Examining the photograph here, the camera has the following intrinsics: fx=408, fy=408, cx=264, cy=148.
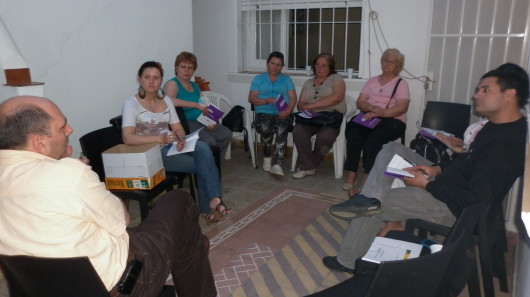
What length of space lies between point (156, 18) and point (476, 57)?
2.97 meters

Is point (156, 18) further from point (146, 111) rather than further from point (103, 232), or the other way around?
point (103, 232)

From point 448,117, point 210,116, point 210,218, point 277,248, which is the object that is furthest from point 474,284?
point 210,116

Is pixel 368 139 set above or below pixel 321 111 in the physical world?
below

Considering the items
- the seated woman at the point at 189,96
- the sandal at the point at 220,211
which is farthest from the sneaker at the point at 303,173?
the sandal at the point at 220,211

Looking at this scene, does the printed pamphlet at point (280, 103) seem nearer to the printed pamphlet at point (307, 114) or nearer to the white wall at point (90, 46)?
the printed pamphlet at point (307, 114)

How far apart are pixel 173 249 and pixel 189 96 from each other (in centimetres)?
231

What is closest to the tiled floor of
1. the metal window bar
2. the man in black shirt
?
Answer: the man in black shirt

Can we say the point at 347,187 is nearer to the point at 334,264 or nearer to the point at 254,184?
the point at 254,184

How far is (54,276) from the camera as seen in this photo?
123cm

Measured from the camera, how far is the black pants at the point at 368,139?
3.69 meters

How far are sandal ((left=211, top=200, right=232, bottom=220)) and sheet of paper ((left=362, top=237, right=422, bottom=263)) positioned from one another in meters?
1.48

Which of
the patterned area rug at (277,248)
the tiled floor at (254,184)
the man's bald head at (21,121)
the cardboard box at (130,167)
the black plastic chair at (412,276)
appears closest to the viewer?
the black plastic chair at (412,276)

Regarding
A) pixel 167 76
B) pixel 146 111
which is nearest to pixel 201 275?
pixel 146 111

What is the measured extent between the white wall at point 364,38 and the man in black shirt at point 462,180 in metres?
1.82
